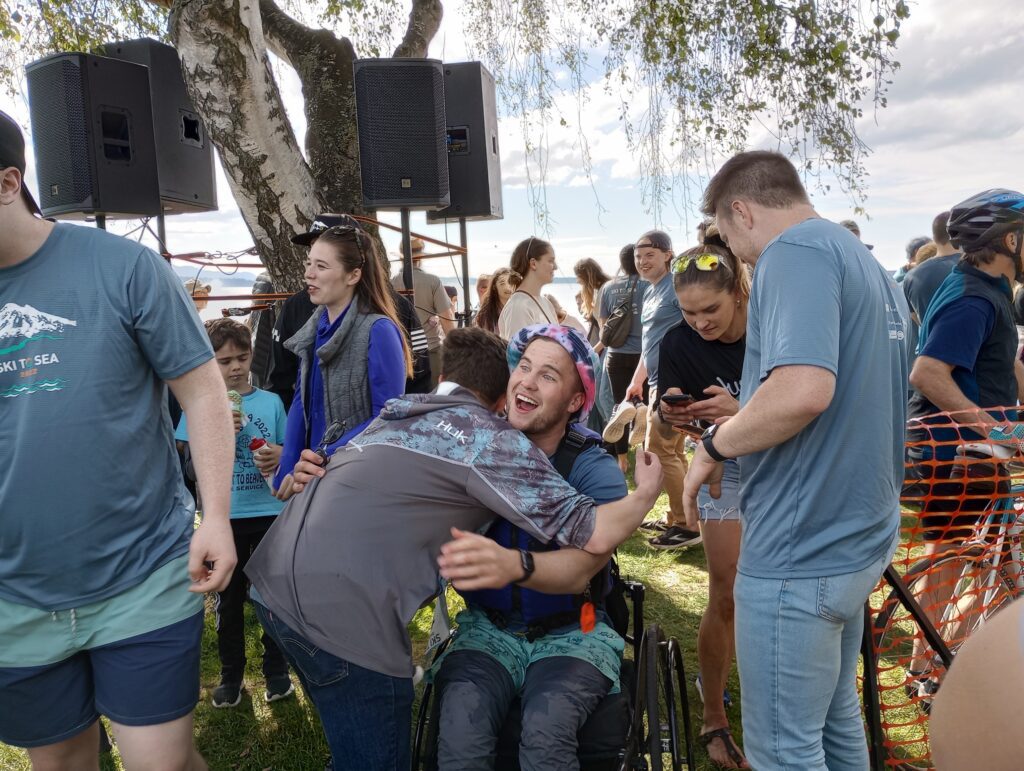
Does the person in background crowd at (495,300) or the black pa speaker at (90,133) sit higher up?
the black pa speaker at (90,133)

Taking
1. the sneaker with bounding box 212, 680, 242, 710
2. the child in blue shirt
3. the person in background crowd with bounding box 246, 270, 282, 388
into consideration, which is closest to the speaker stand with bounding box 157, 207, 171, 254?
the person in background crowd with bounding box 246, 270, 282, 388

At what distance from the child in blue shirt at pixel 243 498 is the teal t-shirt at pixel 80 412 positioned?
4.44ft

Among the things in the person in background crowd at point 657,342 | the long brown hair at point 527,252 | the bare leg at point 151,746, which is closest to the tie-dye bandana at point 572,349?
the bare leg at point 151,746

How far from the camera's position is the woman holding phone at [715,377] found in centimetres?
244

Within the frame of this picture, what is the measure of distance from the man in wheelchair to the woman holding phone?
0.44 metres

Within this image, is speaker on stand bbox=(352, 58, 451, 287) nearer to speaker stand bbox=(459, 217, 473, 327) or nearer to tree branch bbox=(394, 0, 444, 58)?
speaker stand bbox=(459, 217, 473, 327)

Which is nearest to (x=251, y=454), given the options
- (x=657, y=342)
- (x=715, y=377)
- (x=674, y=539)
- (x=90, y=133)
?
(x=715, y=377)

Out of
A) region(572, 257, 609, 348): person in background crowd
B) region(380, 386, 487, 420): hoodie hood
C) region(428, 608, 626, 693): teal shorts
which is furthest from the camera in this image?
region(572, 257, 609, 348): person in background crowd

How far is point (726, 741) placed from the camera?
260cm

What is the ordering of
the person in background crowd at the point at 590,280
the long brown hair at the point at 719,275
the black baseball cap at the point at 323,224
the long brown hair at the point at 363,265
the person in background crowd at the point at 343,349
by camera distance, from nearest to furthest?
the long brown hair at the point at 719,275
the person in background crowd at the point at 343,349
the long brown hair at the point at 363,265
the black baseball cap at the point at 323,224
the person in background crowd at the point at 590,280

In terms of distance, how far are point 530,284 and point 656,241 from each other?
2.97 ft

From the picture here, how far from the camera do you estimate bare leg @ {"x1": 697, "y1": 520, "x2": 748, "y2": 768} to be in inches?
97.9

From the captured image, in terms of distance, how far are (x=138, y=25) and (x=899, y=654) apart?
6.47 metres

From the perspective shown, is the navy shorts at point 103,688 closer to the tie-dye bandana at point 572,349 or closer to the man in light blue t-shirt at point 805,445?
the tie-dye bandana at point 572,349
